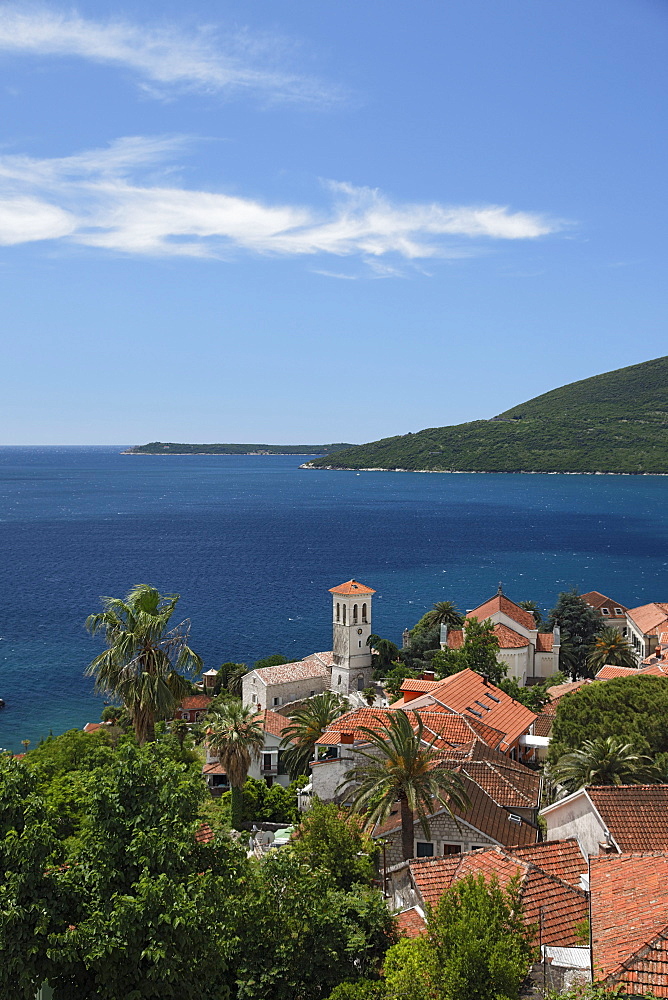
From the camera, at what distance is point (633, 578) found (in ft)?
372

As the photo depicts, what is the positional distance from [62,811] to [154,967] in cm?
632

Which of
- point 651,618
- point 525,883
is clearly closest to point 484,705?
point 525,883

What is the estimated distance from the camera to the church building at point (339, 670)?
49.4 meters

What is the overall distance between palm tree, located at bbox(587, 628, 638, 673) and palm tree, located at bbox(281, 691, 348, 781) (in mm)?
28945

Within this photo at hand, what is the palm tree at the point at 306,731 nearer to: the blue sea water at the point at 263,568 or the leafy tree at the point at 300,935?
the blue sea water at the point at 263,568

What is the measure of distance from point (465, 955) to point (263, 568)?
10678 centimetres

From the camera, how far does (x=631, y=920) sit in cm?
1359

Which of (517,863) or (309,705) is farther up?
(517,863)

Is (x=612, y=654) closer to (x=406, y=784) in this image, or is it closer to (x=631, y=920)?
(x=406, y=784)

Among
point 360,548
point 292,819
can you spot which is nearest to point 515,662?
point 292,819

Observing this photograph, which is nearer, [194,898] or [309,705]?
[194,898]

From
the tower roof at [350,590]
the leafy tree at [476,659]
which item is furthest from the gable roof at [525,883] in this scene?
the tower roof at [350,590]

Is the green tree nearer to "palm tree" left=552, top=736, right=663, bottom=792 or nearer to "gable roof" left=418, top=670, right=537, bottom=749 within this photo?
"palm tree" left=552, top=736, right=663, bottom=792

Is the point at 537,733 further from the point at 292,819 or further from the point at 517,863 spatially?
the point at 517,863
